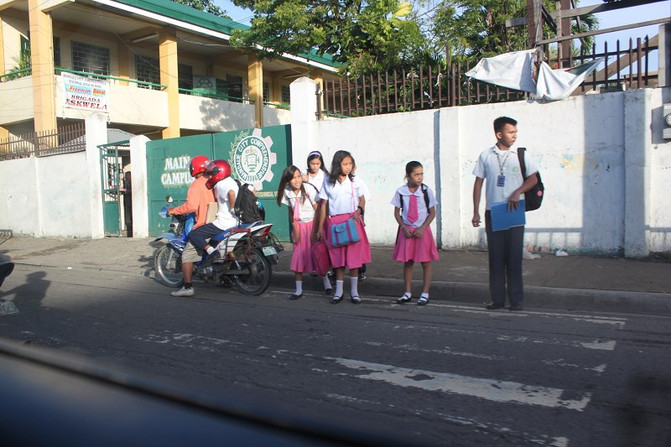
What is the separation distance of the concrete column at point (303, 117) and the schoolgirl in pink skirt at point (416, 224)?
5.02 m

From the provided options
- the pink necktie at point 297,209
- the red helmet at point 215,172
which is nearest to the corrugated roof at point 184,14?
the red helmet at point 215,172

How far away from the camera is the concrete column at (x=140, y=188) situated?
46.8 feet

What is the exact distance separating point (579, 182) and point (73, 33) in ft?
60.4

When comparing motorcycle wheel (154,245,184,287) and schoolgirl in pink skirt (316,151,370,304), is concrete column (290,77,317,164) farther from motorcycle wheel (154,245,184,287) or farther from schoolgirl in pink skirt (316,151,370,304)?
schoolgirl in pink skirt (316,151,370,304)

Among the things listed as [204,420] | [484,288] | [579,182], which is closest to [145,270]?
[484,288]

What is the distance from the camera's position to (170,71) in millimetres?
20266

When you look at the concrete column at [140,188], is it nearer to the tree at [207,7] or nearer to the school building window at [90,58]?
the school building window at [90,58]

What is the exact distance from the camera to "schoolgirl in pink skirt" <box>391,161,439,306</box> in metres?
6.45

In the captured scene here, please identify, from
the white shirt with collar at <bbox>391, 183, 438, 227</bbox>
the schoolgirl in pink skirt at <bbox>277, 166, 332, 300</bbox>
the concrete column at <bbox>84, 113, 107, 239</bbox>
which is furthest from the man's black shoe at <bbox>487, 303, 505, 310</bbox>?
the concrete column at <bbox>84, 113, 107, 239</bbox>

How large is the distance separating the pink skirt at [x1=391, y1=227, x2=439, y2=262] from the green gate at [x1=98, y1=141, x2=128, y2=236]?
10620 millimetres

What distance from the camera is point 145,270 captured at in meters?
10.1

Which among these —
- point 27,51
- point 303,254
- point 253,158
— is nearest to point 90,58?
point 27,51

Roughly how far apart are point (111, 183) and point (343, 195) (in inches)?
417

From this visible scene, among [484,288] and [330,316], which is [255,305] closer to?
[330,316]
